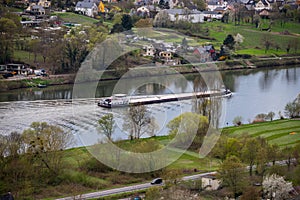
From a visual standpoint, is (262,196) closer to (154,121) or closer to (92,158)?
(92,158)

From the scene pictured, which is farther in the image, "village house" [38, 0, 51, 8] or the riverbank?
"village house" [38, 0, 51, 8]

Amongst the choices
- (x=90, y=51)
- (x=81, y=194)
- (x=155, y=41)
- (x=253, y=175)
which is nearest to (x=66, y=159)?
(x=81, y=194)

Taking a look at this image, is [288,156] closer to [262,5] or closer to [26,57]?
[26,57]

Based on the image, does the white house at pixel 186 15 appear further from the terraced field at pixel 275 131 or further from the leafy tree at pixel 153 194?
the leafy tree at pixel 153 194

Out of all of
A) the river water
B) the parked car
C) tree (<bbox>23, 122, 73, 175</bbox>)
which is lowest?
the river water

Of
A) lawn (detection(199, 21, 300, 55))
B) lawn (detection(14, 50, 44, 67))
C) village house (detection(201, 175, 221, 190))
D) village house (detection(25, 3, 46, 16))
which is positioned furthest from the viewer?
village house (detection(25, 3, 46, 16))

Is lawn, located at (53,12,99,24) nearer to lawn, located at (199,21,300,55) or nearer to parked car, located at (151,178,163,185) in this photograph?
lawn, located at (199,21,300,55)

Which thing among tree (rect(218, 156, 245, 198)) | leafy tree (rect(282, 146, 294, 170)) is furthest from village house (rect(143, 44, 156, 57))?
tree (rect(218, 156, 245, 198))

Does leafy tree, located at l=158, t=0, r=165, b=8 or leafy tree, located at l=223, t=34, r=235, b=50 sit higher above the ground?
leafy tree, located at l=158, t=0, r=165, b=8

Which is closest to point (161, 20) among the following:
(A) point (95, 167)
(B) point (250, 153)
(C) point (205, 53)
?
(C) point (205, 53)
